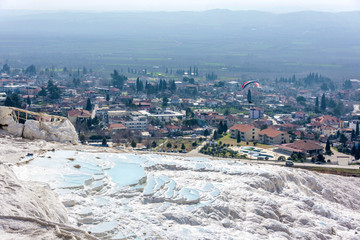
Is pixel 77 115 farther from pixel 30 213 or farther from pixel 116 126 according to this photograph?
pixel 30 213

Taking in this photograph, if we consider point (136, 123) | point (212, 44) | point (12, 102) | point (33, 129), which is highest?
point (33, 129)

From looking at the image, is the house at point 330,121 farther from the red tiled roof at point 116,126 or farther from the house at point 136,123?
the red tiled roof at point 116,126

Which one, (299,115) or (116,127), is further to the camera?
(299,115)

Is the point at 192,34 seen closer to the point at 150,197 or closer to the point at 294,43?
the point at 294,43

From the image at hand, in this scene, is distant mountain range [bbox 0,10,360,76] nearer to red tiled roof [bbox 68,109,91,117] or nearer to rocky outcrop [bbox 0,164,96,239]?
red tiled roof [bbox 68,109,91,117]

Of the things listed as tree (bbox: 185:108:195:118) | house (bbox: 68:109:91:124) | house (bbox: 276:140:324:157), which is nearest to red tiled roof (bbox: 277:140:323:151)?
house (bbox: 276:140:324:157)

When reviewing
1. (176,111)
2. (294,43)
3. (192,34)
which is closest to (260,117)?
(176,111)

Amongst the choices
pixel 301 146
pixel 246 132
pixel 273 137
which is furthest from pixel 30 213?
pixel 246 132
